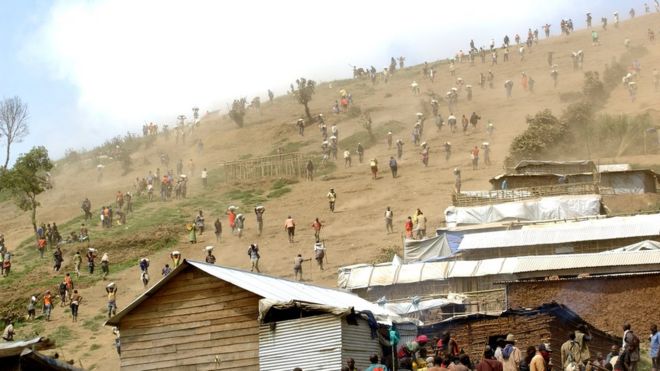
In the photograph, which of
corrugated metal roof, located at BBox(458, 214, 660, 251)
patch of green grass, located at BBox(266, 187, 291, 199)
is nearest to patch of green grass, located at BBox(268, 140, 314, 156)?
patch of green grass, located at BBox(266, 187, 291, 199)

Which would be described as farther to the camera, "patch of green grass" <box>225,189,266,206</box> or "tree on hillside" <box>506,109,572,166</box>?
"patch of green grass" <box>225,189,266,206</box>

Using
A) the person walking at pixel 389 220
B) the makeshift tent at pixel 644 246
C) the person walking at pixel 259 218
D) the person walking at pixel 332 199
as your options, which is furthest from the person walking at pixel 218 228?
the makeshift tent at pixel 644 246

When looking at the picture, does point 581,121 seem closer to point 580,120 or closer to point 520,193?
point 580,120

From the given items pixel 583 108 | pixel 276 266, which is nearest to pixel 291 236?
pixel 276 266

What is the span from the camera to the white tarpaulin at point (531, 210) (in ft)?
127

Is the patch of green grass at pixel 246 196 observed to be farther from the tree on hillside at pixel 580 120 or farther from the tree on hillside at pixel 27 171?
the tree on hillside at pixel 580 120

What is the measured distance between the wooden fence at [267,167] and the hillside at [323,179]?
3.57ft

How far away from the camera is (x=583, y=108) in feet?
186

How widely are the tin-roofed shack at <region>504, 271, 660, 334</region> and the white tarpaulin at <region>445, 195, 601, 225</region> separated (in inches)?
456

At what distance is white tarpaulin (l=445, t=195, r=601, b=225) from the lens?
38.6 metres

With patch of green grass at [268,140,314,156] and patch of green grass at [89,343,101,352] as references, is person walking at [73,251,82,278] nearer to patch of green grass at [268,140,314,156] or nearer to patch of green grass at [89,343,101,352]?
patch of green grass at [89,343,101,352]

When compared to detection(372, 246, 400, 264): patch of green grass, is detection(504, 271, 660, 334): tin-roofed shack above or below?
below

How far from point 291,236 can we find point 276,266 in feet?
13.4

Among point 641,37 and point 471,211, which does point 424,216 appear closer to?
point 471,211
